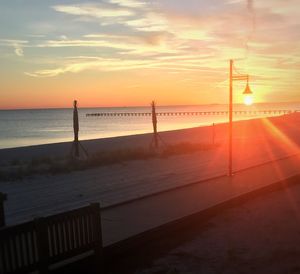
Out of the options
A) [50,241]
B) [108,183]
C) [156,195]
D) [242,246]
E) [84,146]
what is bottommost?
[84,146]

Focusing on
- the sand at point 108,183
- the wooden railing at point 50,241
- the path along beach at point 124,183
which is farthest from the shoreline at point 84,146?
the wooden railing at point 50,241

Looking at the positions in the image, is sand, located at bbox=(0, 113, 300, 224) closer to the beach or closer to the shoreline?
the beach

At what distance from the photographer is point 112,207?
26.1 ft

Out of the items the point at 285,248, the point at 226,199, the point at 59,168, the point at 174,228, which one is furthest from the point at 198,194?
the point at 59,168

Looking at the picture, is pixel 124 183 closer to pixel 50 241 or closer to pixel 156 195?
pixel 156 195

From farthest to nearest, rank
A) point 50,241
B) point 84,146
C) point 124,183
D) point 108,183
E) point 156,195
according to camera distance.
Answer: point 84,146 → point 108,183 → point 124,183 → point 156,195 → point 50,241

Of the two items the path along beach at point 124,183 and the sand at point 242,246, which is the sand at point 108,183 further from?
the sand at point 242,246

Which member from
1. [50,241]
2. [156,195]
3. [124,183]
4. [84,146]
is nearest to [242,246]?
[156,195]

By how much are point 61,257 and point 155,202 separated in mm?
3562

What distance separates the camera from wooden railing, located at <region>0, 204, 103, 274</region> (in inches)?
173

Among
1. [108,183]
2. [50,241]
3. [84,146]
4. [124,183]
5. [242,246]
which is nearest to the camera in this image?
[50,241]

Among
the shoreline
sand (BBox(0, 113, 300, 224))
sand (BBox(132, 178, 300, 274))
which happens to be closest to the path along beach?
sand (BBox(0, 113, 300, 224))

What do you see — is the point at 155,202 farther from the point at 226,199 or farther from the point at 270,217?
the point at 270,217

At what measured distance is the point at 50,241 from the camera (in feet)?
15.8
